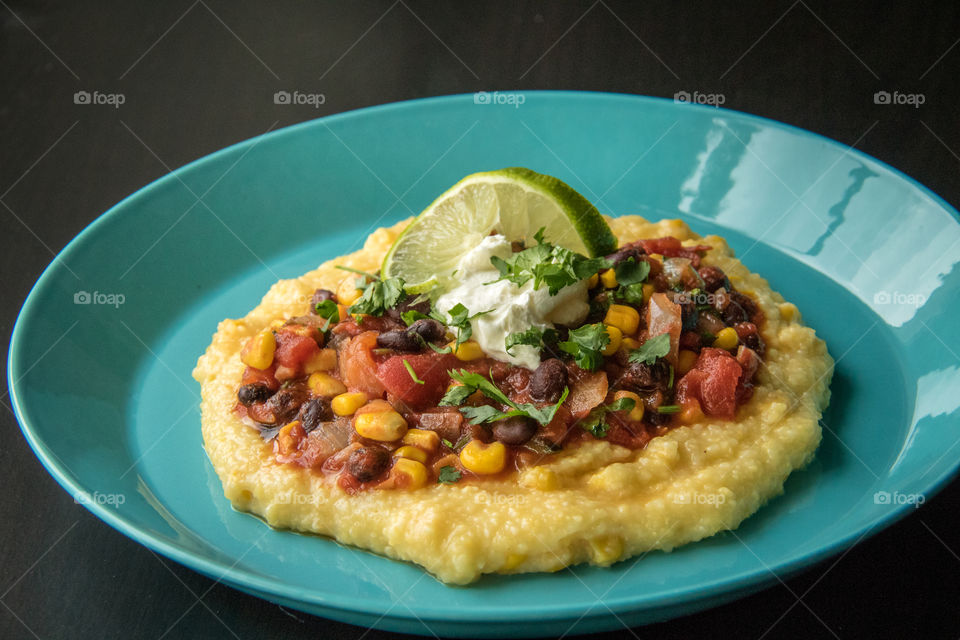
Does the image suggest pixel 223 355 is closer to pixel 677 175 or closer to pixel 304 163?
pixel 304 163

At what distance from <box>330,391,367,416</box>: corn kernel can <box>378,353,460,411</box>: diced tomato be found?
0.53 feet

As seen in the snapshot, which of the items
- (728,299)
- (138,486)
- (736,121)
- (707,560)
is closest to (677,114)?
(736,121)

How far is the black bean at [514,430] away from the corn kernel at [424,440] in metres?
0.33

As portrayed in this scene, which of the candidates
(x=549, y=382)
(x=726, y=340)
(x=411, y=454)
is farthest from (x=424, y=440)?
(x=726, y=340)

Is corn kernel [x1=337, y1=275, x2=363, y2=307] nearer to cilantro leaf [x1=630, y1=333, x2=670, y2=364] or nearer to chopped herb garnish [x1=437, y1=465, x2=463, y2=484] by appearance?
chopped herb garnish [x1=437, y1=465, x2=463, y2=484]

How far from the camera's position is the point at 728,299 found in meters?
5.72

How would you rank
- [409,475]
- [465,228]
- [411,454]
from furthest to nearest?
[465,228] < [411,454] < [409,475]

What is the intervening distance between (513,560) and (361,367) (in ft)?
4.89

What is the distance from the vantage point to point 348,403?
17.0 feet

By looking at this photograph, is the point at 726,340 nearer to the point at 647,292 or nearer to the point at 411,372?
the point at 647,292

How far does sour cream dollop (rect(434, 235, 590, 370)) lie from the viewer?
5.27 meters

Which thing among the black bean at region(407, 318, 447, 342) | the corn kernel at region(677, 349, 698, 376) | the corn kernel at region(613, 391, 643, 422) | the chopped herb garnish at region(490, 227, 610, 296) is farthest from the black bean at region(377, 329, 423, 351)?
the corn kernel at region(677, 349, 698, 376)

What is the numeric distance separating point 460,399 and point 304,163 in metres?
3.53

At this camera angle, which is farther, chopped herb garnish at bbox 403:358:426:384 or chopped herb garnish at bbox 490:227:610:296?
chopped herb garnish at bbox 490:227:610:296
